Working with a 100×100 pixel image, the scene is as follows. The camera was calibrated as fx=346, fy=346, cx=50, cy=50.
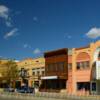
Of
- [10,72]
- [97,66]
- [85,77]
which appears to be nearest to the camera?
[97,66]

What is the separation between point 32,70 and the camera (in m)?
104

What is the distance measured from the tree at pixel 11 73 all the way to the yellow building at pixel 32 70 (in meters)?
1.89

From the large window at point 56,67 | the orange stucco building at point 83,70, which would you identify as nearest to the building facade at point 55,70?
the large window at point 56,67

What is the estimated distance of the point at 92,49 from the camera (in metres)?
79.8

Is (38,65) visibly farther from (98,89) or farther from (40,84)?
(98,89)

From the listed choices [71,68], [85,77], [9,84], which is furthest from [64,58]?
[9,84]

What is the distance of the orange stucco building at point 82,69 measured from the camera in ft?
257

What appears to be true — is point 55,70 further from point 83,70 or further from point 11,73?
point 11,73

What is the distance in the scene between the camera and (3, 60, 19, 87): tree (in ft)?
357

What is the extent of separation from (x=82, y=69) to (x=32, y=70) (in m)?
25.8

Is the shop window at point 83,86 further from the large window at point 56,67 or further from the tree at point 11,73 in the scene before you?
the tree at point 11,73

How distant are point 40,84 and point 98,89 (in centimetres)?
2412

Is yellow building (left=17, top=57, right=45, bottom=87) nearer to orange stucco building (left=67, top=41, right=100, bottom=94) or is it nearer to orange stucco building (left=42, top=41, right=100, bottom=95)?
orange stucco building (left=42, top=41, right=100, bottom=95)

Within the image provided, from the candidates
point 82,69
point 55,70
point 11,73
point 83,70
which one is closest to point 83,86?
point 83,70
